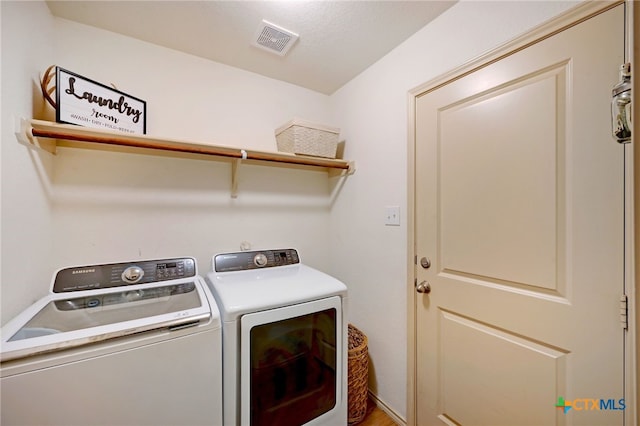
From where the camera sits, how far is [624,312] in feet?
2.77

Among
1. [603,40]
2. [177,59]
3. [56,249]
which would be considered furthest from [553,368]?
[177,59]

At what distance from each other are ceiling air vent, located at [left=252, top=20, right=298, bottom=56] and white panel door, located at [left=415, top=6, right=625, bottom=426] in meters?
0.91

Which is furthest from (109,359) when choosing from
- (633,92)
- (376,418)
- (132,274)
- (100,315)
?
(633,92)

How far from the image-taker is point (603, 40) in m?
0.89

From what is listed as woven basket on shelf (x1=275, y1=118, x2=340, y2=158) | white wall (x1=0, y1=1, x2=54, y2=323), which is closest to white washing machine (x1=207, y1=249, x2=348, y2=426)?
Result: white wall (x1=0, y1=1, x2=54, y2=323)

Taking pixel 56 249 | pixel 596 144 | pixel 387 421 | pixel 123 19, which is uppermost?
pixel 123 19

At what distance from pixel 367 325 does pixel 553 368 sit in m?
1.08

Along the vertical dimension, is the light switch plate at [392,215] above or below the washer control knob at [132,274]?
above

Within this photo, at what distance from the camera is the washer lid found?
0.84m

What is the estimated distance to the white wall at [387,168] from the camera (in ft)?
4.22

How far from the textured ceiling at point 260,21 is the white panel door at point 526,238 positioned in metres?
0.46

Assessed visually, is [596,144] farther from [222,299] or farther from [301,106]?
[301,106]

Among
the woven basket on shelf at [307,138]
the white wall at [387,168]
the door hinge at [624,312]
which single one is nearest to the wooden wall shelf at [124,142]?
the woven basket on shelf at [307,138]

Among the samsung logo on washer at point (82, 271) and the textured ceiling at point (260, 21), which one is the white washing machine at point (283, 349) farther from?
the textured ceiling at point (260, 21)
